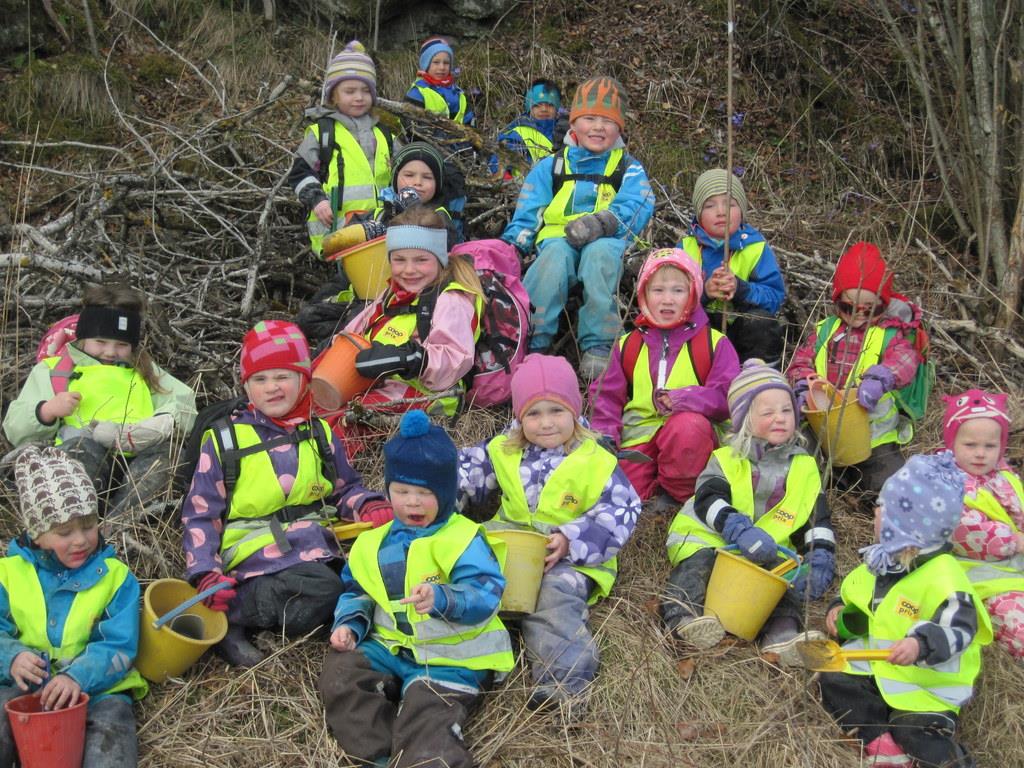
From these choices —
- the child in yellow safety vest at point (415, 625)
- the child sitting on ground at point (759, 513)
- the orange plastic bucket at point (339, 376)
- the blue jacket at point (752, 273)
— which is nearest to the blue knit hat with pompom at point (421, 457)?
the child in yellow safety vest at point (415, 625)

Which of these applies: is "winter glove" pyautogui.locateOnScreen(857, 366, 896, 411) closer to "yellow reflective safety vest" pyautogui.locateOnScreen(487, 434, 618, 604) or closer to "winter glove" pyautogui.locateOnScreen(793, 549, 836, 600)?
"winter glove" pyautogui.locateOnScreen(793, 549, 836, 600)

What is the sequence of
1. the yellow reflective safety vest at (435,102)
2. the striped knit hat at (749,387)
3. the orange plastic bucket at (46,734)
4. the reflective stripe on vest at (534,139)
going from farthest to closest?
1. the yellow reflective safety vest at (435,102)
2. the reflective stripe on vest at (534,139)
3. the striped knit hat at (749,387)
4. the orange plastic bucket at (46,734)

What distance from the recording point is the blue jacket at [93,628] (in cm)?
331

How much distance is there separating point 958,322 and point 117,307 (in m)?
4.19

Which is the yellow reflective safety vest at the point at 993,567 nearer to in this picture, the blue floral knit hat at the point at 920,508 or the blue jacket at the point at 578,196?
the blue floral knit hat at the point at 920,508

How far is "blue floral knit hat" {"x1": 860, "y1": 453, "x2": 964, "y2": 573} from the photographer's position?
326 centimetres

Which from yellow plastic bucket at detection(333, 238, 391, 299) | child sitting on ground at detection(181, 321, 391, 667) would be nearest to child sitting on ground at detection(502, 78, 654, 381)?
yellow plastic bucket at detection(333, 238, 391, 299)

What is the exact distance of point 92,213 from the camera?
18.1 feet

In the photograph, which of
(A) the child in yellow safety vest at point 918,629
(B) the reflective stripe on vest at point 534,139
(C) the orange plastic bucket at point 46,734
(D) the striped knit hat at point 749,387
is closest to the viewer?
(C) the orange plastic bucket at point 46,734

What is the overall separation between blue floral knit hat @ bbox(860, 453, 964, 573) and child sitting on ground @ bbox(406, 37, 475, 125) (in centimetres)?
472

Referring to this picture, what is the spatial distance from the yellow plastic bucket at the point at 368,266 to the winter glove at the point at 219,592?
5.97ft

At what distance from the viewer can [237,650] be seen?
12.3 feet

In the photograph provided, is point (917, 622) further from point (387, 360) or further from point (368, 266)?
point (368, 266)

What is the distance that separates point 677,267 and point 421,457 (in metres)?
1.85
